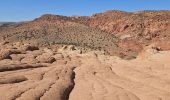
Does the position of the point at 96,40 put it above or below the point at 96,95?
below

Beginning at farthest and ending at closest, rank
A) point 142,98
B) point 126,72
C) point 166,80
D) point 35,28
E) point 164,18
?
point 35,28 < point 164,18 < point 126,72 < point 166,80 < point 142,98

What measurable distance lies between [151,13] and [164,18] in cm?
1206

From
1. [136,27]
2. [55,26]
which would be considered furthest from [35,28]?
[136,27]

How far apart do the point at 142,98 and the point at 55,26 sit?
332ft

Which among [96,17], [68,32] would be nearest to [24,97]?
[68,32]

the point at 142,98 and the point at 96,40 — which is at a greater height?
the point at 142,98

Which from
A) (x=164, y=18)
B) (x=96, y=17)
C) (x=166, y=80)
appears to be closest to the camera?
(x=166, y=80)

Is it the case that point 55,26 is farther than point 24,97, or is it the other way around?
point 55,26

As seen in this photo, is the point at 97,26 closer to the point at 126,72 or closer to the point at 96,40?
the point at 96,40

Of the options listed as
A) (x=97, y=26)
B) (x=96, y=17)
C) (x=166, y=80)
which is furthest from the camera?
(x=96, y=17)

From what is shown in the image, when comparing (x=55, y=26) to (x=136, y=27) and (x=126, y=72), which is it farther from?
(x=126, y=72)

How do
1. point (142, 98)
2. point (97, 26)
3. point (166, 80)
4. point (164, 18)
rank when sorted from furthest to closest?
1. point (97, 26)
2. point (164, 18)
3. point (166, 80)
4. point (142, 98)

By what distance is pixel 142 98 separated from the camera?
14.2 meters

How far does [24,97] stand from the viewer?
12.5 meters
